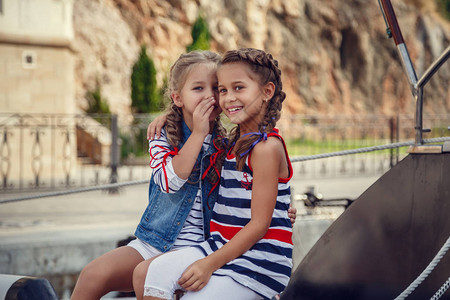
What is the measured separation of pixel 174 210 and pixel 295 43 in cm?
3344

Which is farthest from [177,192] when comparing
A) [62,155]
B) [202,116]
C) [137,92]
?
[137,92]

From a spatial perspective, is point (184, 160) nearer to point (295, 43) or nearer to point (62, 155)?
point (62, 155)

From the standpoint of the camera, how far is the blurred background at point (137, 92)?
7367mm

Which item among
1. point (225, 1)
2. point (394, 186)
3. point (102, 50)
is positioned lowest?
point (394, 186)

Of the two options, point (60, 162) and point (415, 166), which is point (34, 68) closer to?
point (60, 162)

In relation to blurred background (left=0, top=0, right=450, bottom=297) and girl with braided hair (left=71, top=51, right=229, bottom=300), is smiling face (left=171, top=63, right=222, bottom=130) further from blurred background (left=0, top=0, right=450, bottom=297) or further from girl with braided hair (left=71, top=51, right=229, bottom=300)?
blurred background (left=0, top=0, right=450, bottom=297)

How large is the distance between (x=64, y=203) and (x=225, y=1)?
25902 millimetres

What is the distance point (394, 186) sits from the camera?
2020 millimetres

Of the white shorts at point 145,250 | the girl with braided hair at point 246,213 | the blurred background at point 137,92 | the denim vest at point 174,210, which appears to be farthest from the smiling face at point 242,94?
the blurred background at point 137,92

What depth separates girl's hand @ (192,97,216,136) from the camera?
6.06 feet

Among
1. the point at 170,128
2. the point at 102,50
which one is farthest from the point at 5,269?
the point at 102,50

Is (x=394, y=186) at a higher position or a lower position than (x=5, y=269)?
higher

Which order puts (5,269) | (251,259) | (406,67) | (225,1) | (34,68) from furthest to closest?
(225,1)
(34,68)
(5,269)
(406,67)
(251,259)

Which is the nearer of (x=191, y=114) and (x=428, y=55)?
(x=191, y=114)
